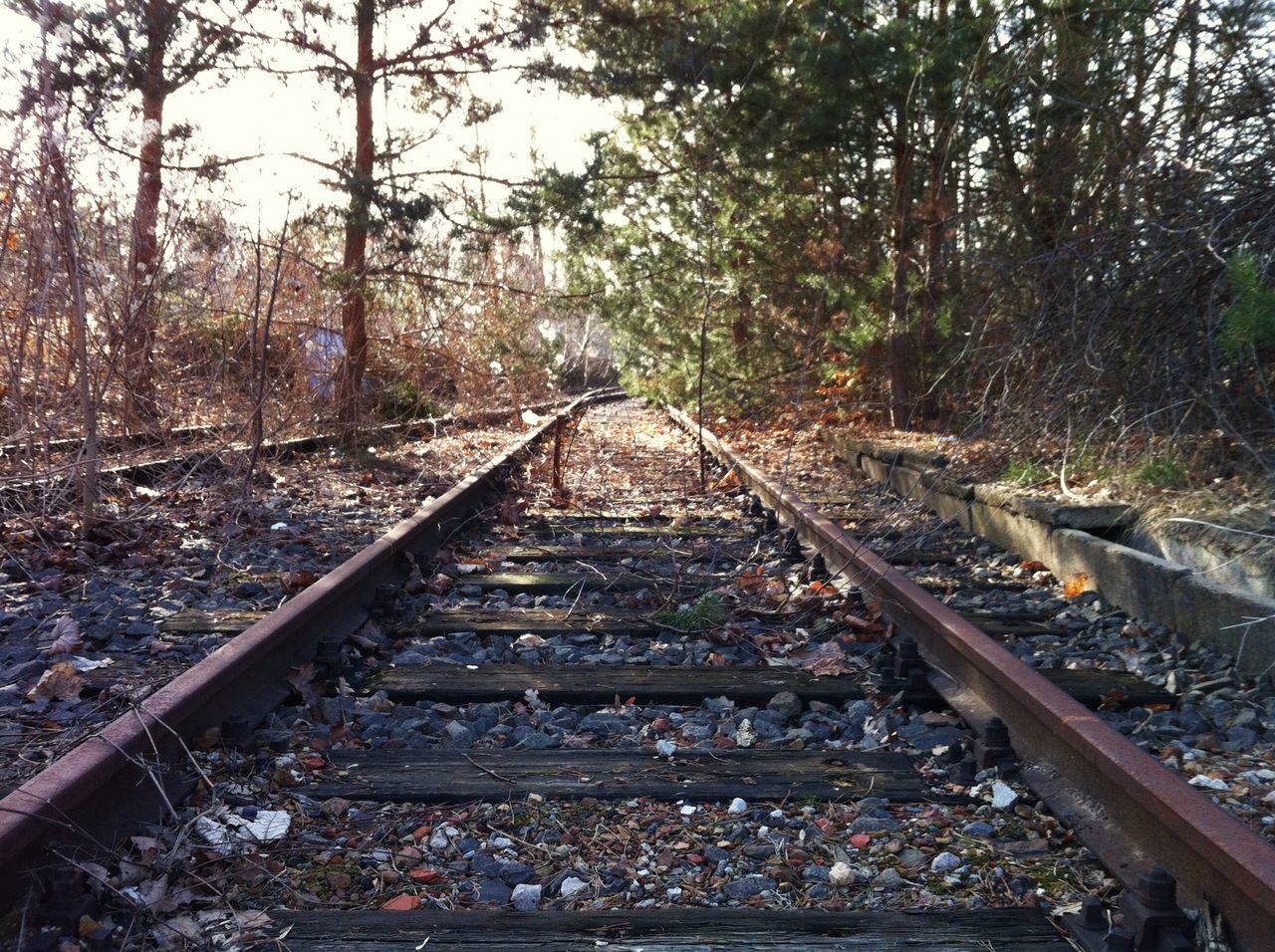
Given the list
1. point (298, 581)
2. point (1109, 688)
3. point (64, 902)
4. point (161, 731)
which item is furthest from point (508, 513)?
point (64, 902)

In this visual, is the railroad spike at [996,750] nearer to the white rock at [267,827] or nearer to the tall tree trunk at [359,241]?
the white rock at [267,827]

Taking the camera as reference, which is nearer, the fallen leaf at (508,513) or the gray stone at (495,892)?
the gray stone at (495,892)

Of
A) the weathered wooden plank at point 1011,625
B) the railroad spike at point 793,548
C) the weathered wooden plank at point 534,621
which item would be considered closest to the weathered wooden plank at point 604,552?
the railroad spike at point 793,548

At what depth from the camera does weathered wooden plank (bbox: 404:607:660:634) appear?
4578mm

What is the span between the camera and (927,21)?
32.4ft

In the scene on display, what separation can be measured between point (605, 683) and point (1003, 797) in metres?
1.42

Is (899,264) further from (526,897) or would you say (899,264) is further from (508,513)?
(526,897)

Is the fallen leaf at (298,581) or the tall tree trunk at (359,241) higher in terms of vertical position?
the tall tree trunk at (359,241)

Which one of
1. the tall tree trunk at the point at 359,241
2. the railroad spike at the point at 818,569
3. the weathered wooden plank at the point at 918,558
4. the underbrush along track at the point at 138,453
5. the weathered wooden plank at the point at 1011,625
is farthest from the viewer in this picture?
the tall tree trunk at the point at 359,241

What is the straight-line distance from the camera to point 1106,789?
8.40 ft

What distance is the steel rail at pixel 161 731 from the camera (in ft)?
7.32

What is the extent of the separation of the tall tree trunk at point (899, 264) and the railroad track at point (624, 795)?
6.55 meters

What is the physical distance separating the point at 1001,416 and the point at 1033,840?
5.21 m

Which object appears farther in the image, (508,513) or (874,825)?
(508,513)
